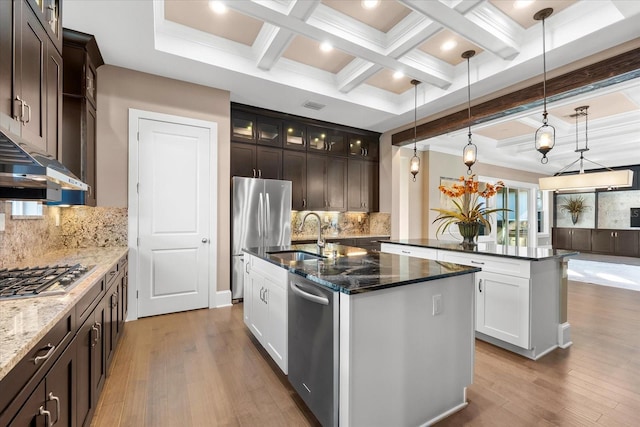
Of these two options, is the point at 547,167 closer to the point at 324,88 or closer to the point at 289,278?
the point at 324,88

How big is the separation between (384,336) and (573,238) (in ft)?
41.1

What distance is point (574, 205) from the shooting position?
10.4 meters

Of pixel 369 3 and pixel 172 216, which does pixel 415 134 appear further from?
pixel 172 216

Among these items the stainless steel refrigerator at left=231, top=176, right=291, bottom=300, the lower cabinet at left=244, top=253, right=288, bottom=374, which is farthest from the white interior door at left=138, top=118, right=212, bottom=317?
the lower cabinet at left=244, top=253, right=288, bottom=374

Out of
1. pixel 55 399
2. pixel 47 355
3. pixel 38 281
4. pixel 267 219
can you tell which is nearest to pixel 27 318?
pixel 47 355

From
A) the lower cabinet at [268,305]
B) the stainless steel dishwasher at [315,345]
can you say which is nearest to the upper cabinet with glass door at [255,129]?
the lower cabinet at [268,305]

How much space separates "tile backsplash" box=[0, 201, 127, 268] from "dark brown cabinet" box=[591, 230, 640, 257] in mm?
13376

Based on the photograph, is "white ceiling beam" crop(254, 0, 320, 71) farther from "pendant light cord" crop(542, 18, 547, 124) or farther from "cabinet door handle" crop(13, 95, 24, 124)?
"pendant light cord" crop(542, 18, 547, 124)

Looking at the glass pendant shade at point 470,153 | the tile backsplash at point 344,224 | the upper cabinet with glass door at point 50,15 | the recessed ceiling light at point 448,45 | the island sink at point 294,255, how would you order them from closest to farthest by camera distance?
the upper cabinet with glass door at point 50,15 → the island sink at point 294,255 → the recessed ceiling light at point 448,45 → the glass pendant shade at point 470,153 → the tile backsplash at point 344,224

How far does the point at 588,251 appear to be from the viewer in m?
10.2

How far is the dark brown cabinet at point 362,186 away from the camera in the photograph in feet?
19.2

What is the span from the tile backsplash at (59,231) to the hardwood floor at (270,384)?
3.63 feet

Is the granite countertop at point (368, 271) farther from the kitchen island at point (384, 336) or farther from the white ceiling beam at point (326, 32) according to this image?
the white ceiling beam at point (326, 32)

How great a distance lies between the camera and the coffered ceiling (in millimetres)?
Answer: 2621
